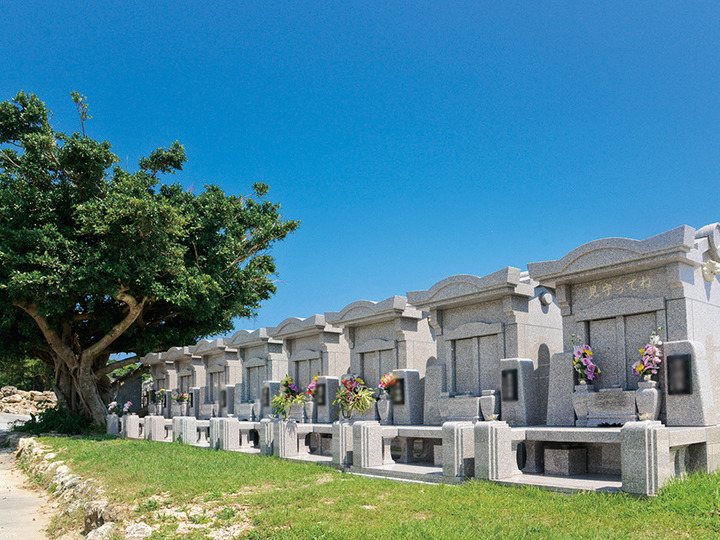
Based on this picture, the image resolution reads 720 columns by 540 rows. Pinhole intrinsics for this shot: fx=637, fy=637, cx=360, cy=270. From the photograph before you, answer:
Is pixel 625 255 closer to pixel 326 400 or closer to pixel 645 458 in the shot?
pixel 645 458

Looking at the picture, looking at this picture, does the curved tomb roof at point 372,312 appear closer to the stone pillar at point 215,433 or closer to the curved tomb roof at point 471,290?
the curved tomb roof at point 471,290

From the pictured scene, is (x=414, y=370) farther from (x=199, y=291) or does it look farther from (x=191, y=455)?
(x=199, y=291)

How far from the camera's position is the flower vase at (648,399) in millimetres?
10938

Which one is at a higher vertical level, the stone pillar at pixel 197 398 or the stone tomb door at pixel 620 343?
the stone tomb door at pixel 620 343

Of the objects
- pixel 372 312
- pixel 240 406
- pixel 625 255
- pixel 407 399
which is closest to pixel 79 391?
pixel 240 406

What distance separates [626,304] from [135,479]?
1040cm

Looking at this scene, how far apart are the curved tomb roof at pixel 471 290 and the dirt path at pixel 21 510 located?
9736 millimetres

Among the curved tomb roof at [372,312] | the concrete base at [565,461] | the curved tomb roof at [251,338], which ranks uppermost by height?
the curved tomb roof at [372,312]

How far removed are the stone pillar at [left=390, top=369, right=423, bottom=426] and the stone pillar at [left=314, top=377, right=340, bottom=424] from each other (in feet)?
7.79

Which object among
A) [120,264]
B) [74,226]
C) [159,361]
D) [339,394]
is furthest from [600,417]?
[159,361]

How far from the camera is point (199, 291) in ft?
67.6

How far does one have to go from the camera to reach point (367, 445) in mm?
12672

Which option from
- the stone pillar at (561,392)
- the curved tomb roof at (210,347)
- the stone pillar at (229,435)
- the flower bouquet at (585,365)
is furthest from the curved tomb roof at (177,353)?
the flower bouquet at (585,365)

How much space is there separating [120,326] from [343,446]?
1308 centimetres
